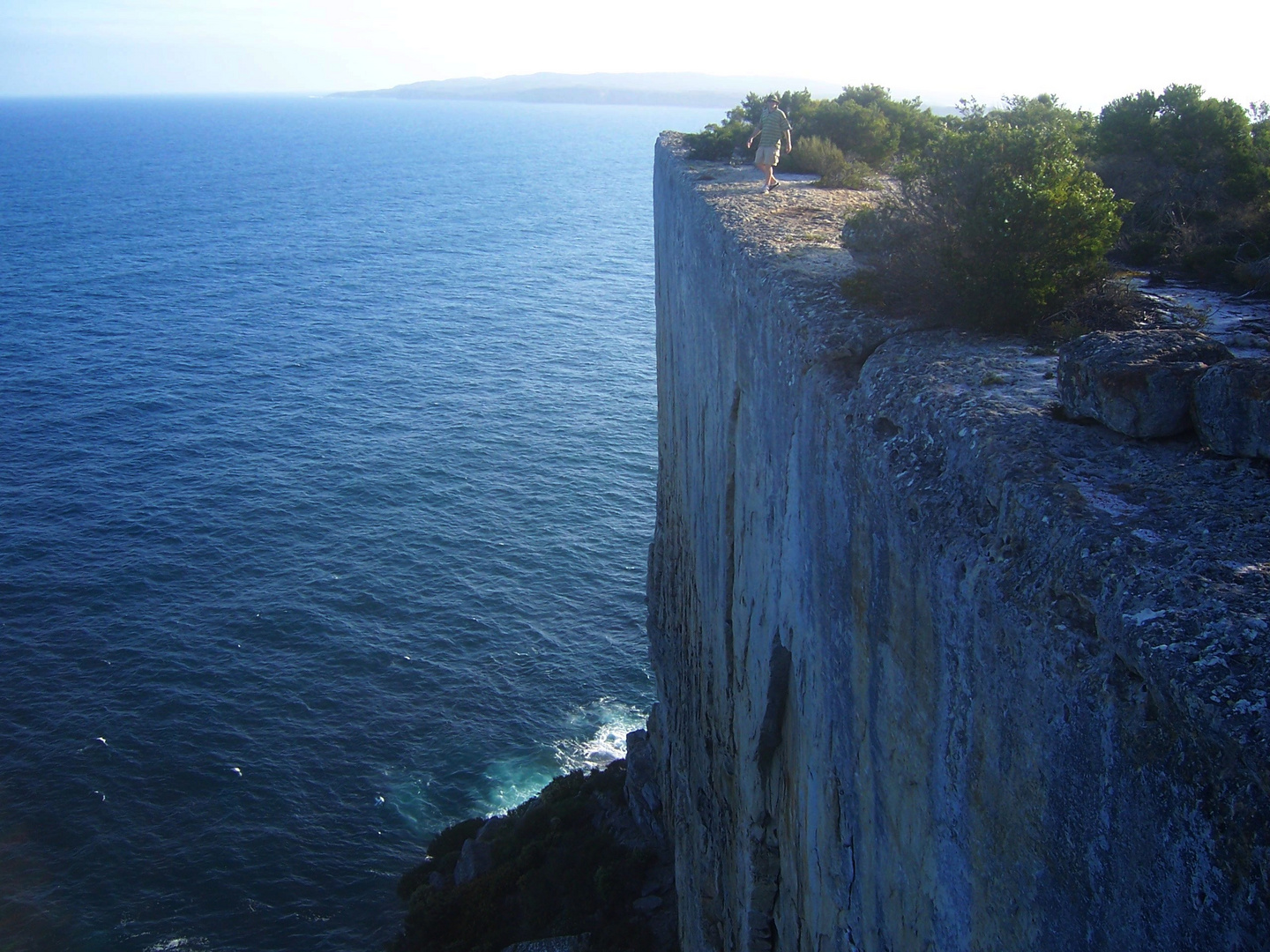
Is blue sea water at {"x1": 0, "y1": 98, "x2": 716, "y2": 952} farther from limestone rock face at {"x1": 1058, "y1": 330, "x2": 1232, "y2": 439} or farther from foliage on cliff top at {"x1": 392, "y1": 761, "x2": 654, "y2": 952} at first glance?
limestone rock face at {"x1": 1058, "y1": 330, "x2": 1232, "y2": 439}

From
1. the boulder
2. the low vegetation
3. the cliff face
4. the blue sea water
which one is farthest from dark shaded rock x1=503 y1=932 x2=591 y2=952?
the boulder

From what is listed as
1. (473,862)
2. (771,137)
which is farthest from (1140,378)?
(473,862)

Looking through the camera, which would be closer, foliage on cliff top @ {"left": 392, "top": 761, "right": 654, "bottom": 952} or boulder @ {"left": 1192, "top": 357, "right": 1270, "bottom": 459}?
boulder @ {"left": 1192, "top": 357, "right": 1270, "bottom": 459}

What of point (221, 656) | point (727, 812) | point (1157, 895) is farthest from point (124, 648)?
point (1157, 895)

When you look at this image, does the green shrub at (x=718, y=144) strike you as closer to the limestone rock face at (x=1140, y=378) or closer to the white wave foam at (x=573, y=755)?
the limestone rock face at (x=1140, y=378)

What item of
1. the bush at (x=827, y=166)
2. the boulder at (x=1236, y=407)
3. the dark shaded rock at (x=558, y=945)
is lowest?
the dark shaded rock at (x=558, y=945)

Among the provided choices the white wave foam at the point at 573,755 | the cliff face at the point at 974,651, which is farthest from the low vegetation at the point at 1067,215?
the white wave foam at the point at 573,755
